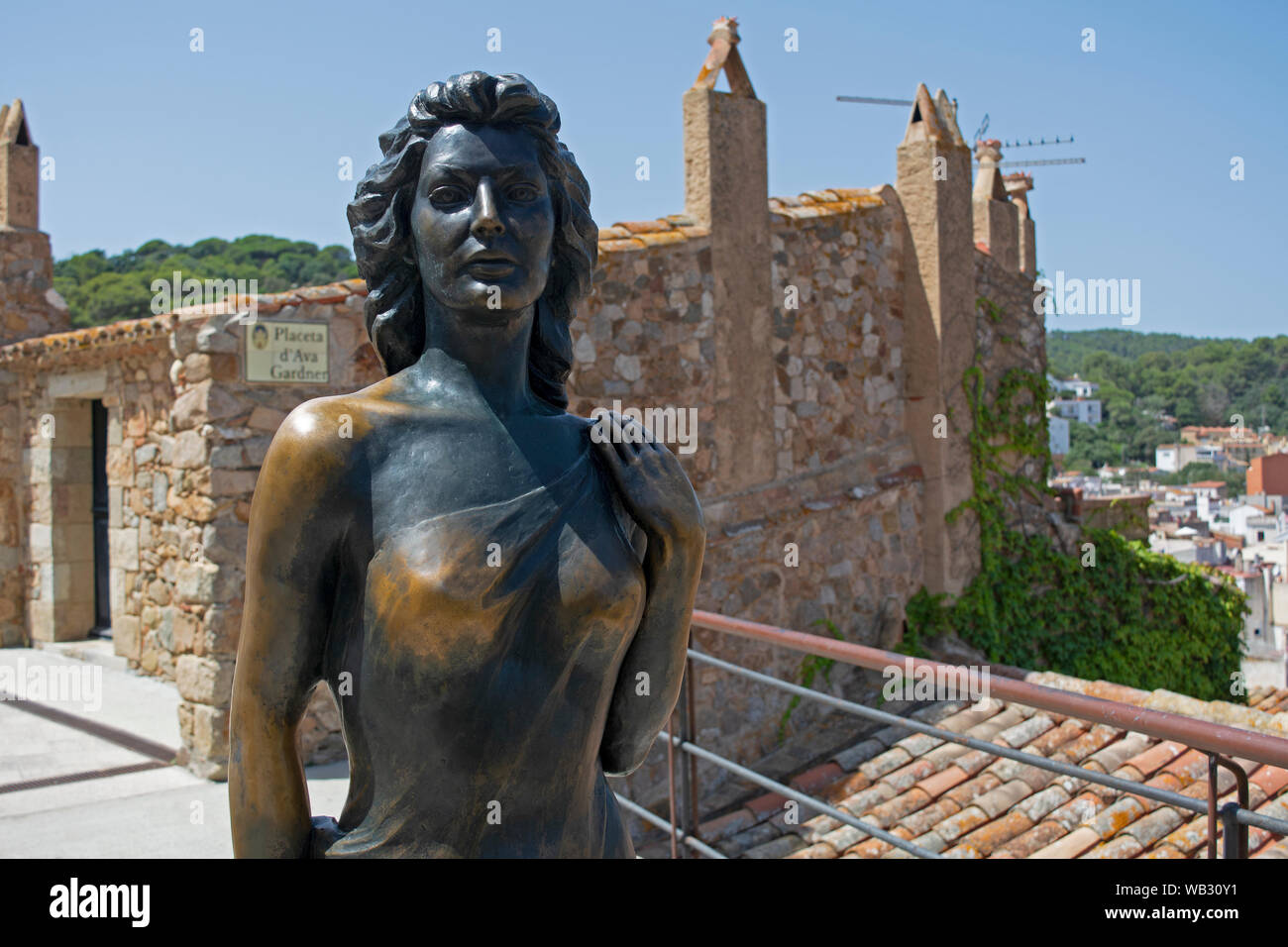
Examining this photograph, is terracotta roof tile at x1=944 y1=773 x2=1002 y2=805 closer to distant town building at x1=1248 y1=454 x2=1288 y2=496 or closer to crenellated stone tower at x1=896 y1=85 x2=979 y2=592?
crenellated stone tower at x1=896 y1=85 x2=979 y2=592

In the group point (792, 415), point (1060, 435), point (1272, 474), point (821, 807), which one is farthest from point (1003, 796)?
point (1060, 435)

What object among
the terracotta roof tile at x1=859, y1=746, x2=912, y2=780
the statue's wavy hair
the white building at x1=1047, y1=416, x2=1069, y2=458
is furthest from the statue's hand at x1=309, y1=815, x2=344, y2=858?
the white building at x1=1047, y1=416, x2=1069, y2=458

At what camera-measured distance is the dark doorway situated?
9.38m

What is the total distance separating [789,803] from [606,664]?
6.23 meters

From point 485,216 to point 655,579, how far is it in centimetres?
61

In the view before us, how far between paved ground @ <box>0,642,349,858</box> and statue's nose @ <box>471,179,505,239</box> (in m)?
3.77

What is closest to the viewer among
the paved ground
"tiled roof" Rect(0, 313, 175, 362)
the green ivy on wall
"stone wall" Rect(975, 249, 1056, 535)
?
the paved ground

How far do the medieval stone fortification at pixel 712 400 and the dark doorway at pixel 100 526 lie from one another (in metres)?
0.05

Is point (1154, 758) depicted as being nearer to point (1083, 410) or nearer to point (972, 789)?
point (972, 789)

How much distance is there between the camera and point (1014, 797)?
6984 mm

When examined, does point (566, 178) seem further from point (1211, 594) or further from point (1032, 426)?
point (1211, 594)

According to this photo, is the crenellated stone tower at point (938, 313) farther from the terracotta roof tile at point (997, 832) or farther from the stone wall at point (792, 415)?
the terracotta roof tile at point (997, 832)

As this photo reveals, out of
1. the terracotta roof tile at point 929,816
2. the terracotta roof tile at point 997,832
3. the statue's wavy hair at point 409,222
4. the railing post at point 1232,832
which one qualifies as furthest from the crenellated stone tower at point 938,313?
the statue's wavy hair at point 409,222

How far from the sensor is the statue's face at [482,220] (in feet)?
5.30
